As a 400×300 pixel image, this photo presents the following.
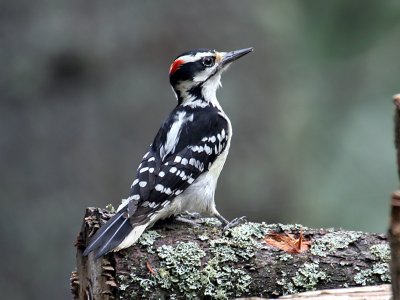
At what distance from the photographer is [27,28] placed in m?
7.59

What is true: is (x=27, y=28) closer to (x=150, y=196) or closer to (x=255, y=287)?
(x=150, y=196)

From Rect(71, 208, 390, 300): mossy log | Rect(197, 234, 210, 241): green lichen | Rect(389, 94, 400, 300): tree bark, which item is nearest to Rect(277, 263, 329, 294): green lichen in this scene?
Rect(71, 208, 390, 300): mossy log

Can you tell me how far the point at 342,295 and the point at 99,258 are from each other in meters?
1.13

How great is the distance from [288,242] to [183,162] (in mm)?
823

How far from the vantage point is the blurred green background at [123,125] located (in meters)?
7.60

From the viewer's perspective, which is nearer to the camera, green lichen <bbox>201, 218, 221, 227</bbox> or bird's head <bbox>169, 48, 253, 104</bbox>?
green lichen <bbox>201, 218, 221, 227</bbox>

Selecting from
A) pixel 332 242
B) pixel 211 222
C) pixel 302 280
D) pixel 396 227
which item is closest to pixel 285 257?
pixel 302 280

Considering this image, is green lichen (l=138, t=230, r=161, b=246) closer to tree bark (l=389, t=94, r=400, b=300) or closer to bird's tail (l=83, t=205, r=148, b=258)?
bird's tail (l=83, t=205, r=148, b=258)

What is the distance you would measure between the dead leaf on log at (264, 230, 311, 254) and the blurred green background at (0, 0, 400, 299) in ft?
10.7

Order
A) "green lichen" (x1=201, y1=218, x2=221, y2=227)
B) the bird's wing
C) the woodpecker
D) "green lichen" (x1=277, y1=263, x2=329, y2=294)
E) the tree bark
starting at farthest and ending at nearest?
"green lichen" (x1=201, y1=218, x2=221, y2=227) < the bird's wing < the woodpecker < "green lichen" (x1=277, y1=263, x2=329, y2=294) < the tree bark

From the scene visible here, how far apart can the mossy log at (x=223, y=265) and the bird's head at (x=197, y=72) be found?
1296 mm

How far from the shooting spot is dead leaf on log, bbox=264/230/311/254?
455 centimetres

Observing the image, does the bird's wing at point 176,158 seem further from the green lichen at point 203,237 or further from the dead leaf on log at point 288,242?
the dead leaf on log at point 288,242

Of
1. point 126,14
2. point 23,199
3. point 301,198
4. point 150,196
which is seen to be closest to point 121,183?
point 23,199
